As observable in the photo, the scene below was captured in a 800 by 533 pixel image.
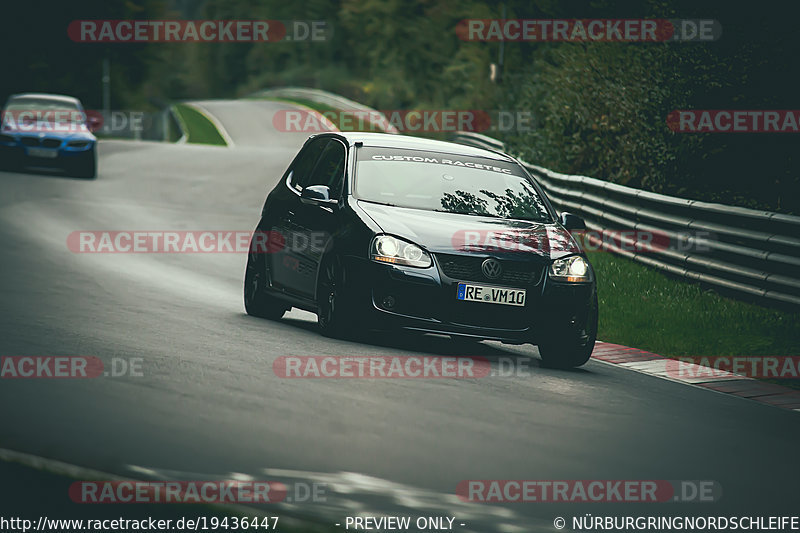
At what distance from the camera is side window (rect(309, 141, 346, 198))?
36.8ft

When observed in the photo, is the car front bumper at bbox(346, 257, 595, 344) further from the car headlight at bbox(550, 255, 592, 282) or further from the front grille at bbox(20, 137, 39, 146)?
the front grille at bbox(20, 137, 39, 146)

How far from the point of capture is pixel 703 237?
14859 mm

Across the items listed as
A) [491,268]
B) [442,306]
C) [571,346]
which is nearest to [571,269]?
[571,346]

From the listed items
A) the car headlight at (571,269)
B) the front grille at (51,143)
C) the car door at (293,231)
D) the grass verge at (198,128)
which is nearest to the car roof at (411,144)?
the car door at (293,231)

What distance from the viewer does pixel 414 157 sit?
11297mm

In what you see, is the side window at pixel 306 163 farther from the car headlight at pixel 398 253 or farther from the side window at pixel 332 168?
the car headlight at pixel 398 253

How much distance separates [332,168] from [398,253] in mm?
1913

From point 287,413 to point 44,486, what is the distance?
2436 millimetres

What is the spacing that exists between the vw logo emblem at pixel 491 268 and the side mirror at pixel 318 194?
5.29 feet

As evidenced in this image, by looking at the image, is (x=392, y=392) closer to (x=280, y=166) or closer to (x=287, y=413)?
(x=287, y=413)

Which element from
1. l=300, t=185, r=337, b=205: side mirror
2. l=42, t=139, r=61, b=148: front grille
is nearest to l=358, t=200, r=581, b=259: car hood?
l=300, t=185, r=337, b=205: side mirror

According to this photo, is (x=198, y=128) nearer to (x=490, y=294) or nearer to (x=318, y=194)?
(x=318, y=194)

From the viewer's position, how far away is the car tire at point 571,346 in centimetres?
1016

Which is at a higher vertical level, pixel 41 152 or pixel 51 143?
pixel 51 143
